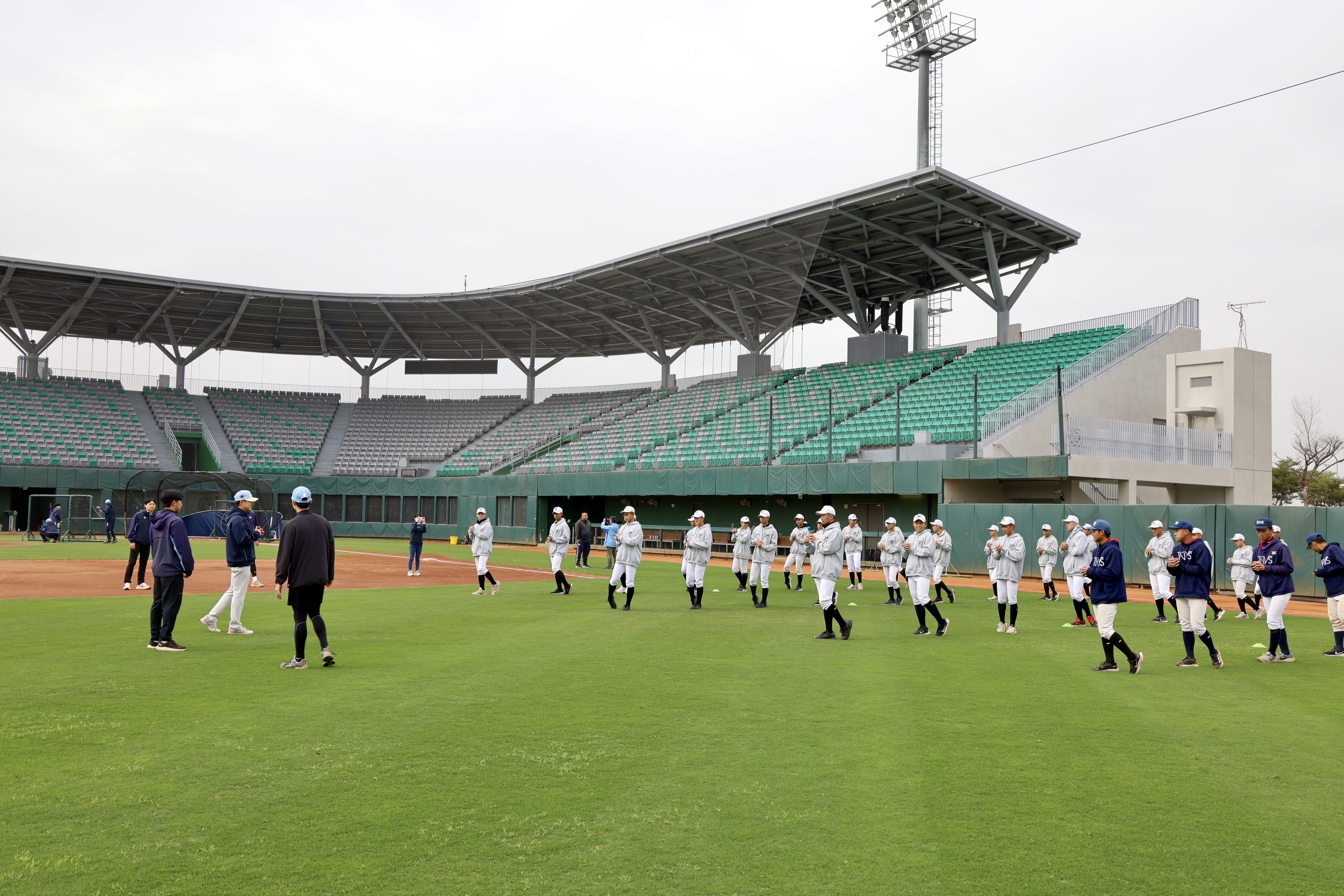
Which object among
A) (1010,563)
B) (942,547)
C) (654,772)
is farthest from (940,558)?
(654,772)

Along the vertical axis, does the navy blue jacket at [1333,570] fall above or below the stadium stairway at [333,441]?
below

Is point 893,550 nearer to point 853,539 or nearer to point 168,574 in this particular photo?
point 853,539

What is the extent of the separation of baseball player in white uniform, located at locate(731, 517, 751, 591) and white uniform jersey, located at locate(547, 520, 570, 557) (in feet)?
13.6

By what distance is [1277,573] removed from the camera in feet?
42.6

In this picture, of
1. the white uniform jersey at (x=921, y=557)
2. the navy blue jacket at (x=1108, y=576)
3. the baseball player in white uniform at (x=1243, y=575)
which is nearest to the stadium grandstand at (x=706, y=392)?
the baseball player in white uniform at (x=1243, y=575)

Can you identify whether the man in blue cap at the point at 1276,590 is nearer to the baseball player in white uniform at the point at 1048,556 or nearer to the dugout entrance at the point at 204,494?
the baseball player in white uniform at the point at 1048,556

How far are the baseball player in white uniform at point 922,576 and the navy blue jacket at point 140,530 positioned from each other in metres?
15.1

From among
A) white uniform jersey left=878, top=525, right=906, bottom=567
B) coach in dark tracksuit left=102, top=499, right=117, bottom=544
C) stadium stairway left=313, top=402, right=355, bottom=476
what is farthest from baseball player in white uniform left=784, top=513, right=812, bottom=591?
stadium stairway left=313, top=402, right=355, bottom=476

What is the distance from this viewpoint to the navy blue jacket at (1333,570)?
43.2 feet

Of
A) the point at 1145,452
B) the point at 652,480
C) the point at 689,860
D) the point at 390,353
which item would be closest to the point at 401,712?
the point at 689,860

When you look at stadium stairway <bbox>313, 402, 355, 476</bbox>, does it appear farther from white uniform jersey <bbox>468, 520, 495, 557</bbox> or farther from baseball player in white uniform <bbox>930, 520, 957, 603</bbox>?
baseball player in white uniform <bbox>930, 520, 957, 603</bbox>

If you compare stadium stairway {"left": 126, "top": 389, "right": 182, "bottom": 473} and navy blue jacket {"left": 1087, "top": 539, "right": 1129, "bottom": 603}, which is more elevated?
stadium stairway {"left": 126, "top": 389, "right": 182, "bottom": 473}

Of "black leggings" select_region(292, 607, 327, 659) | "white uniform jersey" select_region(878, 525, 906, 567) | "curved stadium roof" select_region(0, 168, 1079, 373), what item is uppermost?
"curved stadium roof" select_region(0, 168, 1079, 373)

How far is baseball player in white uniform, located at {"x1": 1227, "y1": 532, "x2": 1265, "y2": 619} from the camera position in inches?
740
